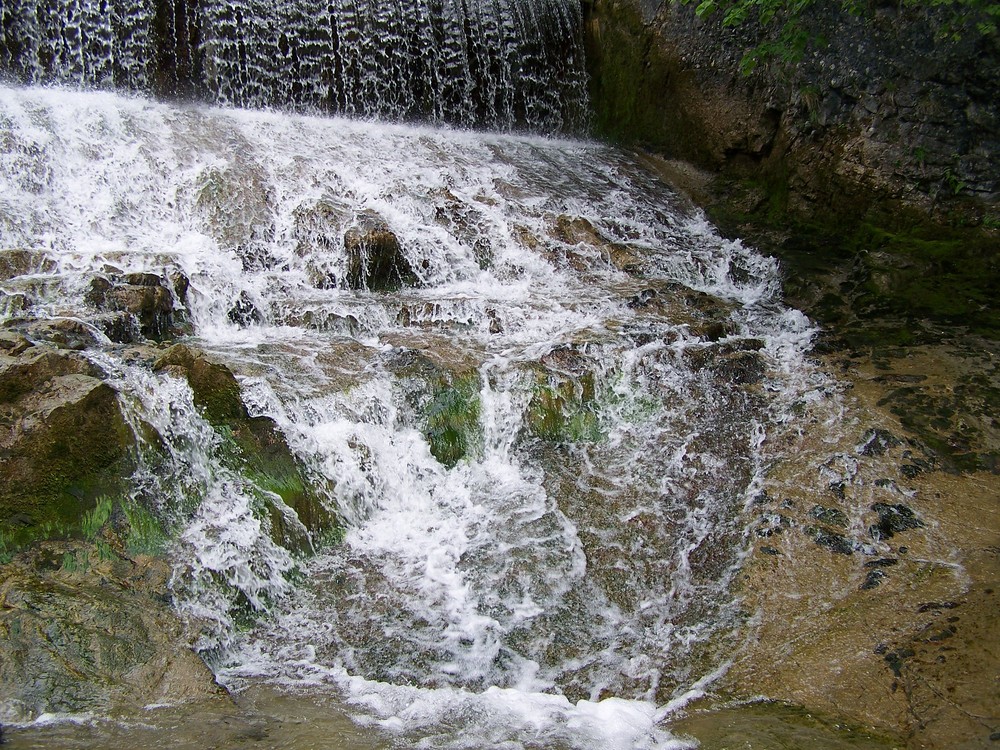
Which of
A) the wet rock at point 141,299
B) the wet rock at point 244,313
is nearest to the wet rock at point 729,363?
the wet rock at point 244,313

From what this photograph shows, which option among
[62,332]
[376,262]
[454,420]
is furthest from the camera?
[376,262]

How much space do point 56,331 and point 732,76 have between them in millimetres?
7927

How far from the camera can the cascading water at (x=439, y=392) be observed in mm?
4031

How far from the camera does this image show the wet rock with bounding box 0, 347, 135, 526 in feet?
13.5

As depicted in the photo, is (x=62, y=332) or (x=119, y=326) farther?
(x=119, y=326)

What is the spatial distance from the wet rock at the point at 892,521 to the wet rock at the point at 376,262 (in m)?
4.51

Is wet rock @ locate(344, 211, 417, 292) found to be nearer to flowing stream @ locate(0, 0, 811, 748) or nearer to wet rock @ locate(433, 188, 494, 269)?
flowing stream @ locate(0, 0, 811, 748)

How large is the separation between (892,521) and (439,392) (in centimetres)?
311

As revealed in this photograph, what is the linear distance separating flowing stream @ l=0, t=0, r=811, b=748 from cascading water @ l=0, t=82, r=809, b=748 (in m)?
0.02

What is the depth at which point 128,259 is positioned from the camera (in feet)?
22.0

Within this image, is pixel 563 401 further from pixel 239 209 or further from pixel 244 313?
pixel 239 209

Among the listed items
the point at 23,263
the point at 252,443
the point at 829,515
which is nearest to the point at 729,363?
the point at 829,515

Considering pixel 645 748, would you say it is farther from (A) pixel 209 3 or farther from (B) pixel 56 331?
(A) pixel 209 3

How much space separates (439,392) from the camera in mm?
5770
